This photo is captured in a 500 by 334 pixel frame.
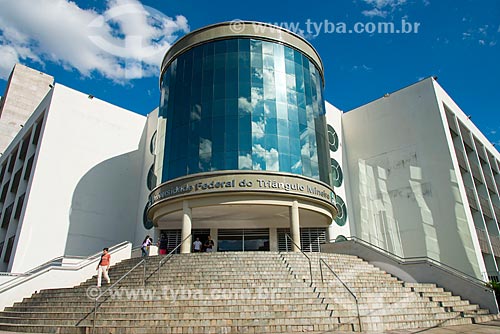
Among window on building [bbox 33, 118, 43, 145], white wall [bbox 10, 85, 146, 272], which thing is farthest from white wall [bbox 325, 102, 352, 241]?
window on building [bbox 33, 118, 43, 145]

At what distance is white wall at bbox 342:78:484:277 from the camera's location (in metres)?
20.0

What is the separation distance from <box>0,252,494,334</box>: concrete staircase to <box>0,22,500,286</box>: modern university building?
525 cm

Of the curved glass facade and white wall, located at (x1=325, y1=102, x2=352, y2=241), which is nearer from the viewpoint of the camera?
the curved glass facade

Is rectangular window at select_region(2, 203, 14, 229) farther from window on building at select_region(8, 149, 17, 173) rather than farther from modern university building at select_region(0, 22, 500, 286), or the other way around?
window on building at select_region(8, 149, 17, 173)

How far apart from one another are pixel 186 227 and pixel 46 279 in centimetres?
635

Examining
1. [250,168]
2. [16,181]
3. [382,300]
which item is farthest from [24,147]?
[382,300]

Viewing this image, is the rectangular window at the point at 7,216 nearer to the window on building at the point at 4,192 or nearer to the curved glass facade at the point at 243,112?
the window on building at the point at 4,192

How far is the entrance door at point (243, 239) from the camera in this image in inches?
910

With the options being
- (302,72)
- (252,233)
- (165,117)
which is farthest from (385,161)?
(165,117)

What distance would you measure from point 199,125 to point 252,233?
850cm

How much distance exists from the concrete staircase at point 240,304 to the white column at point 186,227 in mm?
3412

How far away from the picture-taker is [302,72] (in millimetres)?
21141

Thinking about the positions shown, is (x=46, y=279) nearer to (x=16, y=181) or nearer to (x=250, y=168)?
(x=250, y=168)

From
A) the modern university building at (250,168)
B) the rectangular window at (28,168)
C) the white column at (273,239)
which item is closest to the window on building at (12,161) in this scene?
the modern university building at (250,168)
